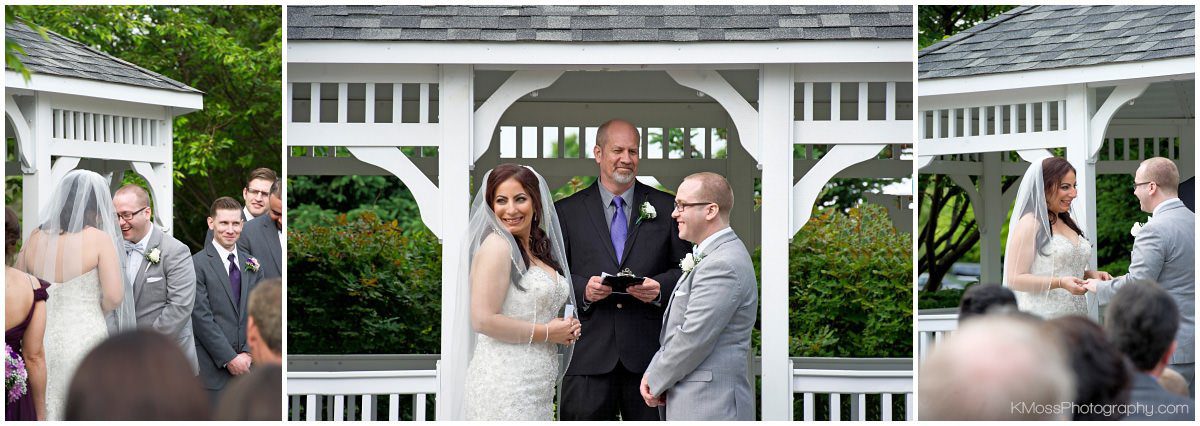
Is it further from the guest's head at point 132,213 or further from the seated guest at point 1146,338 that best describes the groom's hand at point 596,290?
the guest's head at point 132,213

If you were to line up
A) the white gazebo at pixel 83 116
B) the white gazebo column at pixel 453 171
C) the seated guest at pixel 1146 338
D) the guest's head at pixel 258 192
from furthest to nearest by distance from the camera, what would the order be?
the guest's head at pixel 258 192 → the white gazebo at pixel 83 116 → the white gazebo column at pixel 453 171 → the seated guest at pixel 1146 338

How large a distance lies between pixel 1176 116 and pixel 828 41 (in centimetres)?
402

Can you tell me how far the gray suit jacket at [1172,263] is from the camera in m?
5.14

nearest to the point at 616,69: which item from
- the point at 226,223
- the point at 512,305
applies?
the point at 512,305

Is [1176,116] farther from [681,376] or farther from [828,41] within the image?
[681,376]

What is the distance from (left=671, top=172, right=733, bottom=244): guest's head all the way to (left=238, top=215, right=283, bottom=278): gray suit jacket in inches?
105

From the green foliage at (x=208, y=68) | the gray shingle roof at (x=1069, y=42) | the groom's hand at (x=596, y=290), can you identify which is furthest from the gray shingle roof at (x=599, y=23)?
the green foliage at (x=208, y=68)

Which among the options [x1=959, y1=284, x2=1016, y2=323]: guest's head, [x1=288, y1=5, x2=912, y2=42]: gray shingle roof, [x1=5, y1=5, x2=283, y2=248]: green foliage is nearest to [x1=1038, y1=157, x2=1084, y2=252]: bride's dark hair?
[x1=959, y1=284, x2=1016, y2=323]: guest's head

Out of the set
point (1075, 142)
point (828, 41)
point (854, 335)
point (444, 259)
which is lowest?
point (854, 335)

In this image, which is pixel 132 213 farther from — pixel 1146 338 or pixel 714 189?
pixel 1146 338

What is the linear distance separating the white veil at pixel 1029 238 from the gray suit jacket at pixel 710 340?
54.0 inches

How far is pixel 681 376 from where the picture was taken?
197 inches

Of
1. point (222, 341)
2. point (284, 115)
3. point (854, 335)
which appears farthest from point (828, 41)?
point (854, 335)

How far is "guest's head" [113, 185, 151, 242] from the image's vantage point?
21.0 ft
